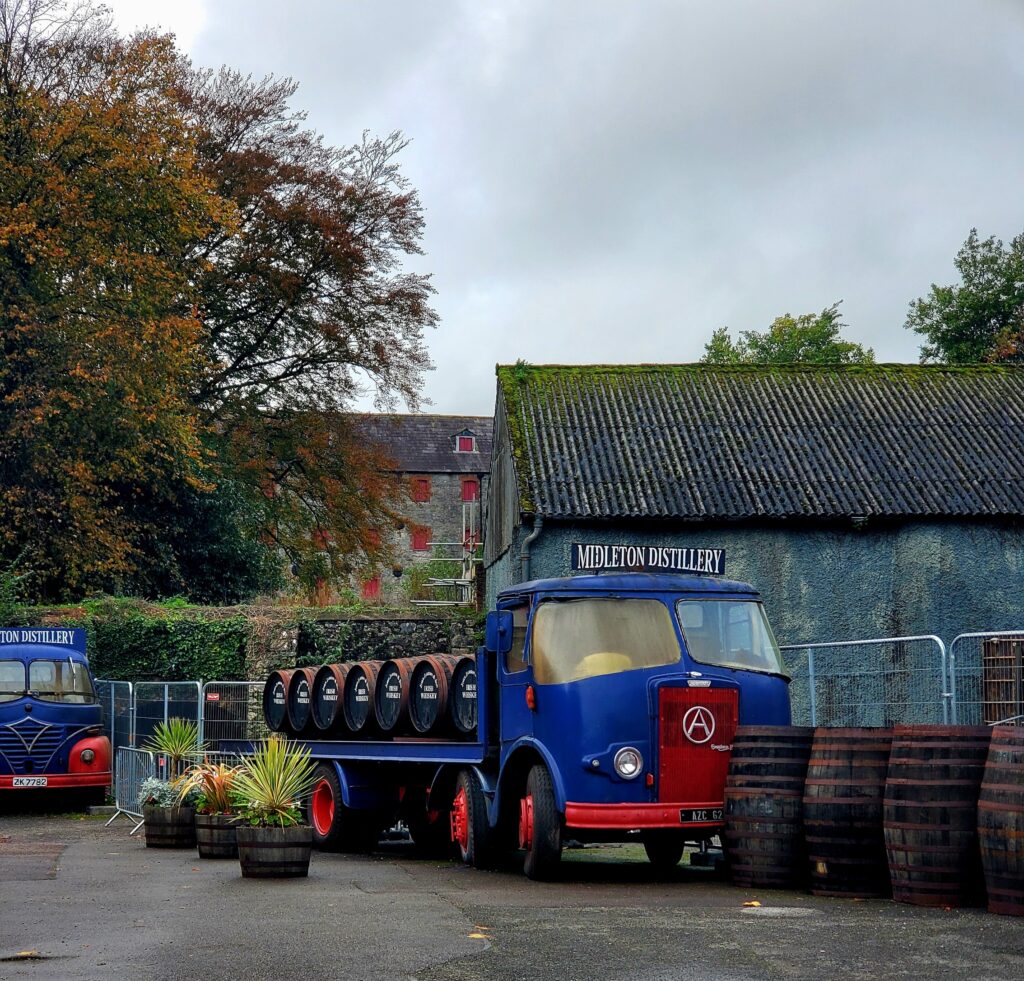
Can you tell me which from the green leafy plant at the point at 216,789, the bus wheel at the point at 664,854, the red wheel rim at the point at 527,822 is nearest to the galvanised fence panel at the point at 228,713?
the green leafy plant at the point at 216,789

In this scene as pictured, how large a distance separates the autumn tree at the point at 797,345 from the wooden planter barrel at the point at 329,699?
45.9 m

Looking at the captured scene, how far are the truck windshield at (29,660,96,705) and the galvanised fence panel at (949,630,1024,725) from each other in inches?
534

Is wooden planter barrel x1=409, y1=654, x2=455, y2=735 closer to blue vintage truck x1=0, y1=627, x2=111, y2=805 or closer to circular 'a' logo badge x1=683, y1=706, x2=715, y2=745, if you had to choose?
circular 'a' logo badge x1=683, y1=706, x2=715, y2=745

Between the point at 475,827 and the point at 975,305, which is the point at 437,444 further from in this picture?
the point at 475,827

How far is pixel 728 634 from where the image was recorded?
12.8m

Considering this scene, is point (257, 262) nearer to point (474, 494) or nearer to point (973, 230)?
point (973, 230)

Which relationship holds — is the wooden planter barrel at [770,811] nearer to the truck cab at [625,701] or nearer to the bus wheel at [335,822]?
the truck cab at [625,701]

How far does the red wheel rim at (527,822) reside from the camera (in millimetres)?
12109

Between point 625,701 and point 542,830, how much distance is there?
1172mm

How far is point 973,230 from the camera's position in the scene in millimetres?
55750

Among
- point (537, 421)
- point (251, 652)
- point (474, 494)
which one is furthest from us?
point (474, 494)

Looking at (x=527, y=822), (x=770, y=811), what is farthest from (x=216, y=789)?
(x=770, y=811)

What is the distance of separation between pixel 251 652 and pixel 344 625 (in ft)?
5.64

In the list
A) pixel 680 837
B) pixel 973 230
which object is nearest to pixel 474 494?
pixel 973 230
